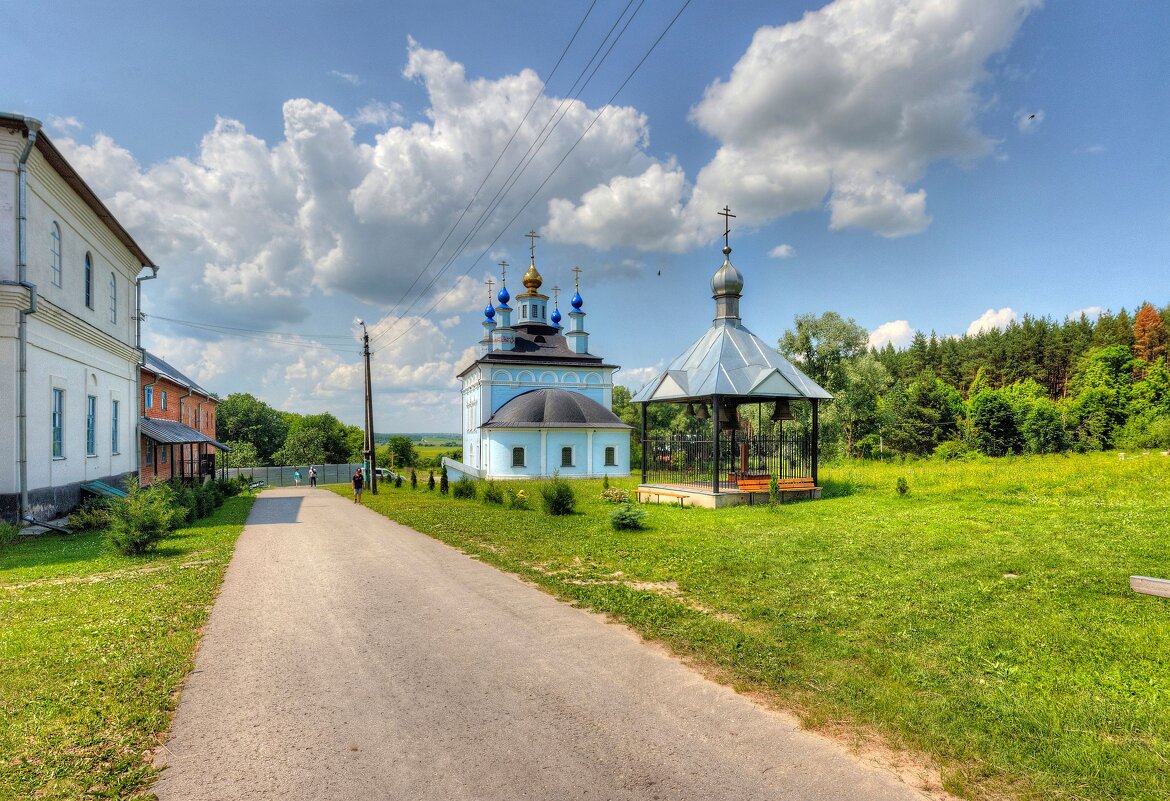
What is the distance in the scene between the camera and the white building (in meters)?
12.7

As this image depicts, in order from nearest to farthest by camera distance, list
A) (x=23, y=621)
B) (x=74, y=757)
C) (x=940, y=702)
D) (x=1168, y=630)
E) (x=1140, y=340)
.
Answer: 1. (x=74, y=757)
2. (x=940, y=702)
3. (x=1168, y=630)
4. (x=23, y=621)
5. (x=1140, y=340)

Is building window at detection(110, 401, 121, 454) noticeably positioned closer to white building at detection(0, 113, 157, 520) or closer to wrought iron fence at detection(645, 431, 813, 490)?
white building at detection(0, 113, 157, 520)

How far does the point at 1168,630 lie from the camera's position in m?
5.28

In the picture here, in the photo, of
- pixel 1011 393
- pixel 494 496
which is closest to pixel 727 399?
pixel 494 496

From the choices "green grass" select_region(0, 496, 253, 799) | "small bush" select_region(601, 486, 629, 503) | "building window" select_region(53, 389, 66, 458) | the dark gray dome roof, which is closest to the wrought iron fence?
"small bush" select_region(601, 486, 629, 503)

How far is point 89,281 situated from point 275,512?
8.75 metres

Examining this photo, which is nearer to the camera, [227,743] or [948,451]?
[227,743]

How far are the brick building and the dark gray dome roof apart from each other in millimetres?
15774

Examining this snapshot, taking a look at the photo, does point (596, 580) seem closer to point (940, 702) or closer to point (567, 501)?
point (940, 702)

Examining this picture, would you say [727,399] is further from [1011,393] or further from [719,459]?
[1011,393]

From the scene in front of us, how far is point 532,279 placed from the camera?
46.4 m

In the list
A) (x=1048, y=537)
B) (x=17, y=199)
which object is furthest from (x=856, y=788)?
(x=17, y=199)

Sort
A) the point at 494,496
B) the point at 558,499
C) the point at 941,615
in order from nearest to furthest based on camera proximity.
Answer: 1. the point at 941,615
2. the point at 558,499
3. the point at 494,496

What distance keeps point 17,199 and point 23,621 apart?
36.9 ft
